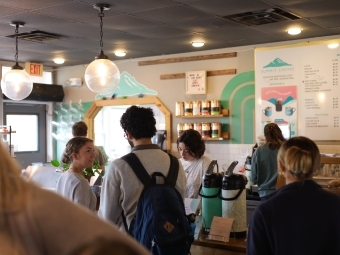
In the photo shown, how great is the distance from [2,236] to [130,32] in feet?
17.9

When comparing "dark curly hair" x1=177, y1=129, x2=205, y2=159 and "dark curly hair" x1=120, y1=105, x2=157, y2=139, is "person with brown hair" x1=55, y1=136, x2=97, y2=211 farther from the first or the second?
"dark curly hair" x1=177, y1=129, x2=205, y2=159

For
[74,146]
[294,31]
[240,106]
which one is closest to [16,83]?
[74,146]

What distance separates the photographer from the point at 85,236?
56 cm

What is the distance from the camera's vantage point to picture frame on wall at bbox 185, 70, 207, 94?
717 cm

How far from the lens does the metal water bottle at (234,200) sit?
303 cm

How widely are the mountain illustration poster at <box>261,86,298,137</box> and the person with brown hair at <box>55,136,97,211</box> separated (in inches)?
155

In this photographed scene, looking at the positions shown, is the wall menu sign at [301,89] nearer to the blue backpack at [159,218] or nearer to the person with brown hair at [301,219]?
the blue backpack at [159,218]

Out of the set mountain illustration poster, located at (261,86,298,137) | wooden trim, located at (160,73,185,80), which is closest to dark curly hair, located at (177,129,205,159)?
mountain illustration poster, located at (261,86,298,137)

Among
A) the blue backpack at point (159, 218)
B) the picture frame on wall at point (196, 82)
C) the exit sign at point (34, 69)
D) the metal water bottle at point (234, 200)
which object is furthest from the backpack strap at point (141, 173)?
the exit sign at point (34, 69)

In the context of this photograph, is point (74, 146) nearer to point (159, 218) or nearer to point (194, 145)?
point (159, 218)

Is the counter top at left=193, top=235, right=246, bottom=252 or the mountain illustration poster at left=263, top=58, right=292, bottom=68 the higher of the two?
the mountain illustration poster at left=263, top=58, right=292, bottom=68

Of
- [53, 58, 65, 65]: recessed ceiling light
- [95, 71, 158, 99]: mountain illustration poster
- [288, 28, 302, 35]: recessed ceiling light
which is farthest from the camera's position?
[53, 58, 65, 65]: recessed ceiling light

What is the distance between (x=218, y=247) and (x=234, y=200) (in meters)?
0.30

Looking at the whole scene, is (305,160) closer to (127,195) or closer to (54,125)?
(127,195)
